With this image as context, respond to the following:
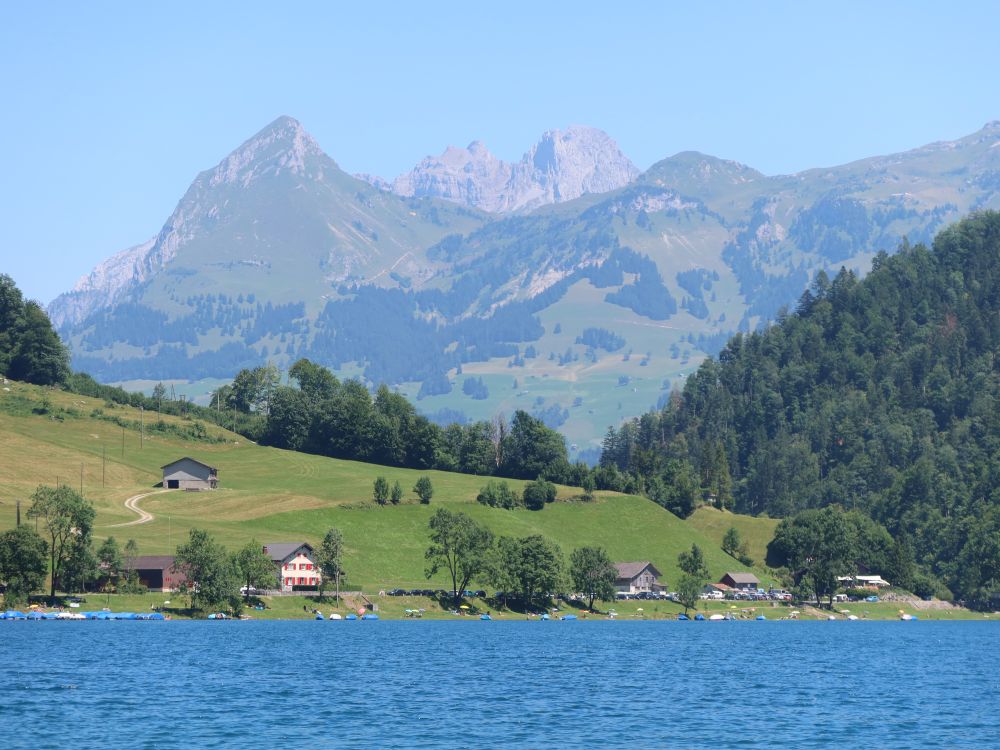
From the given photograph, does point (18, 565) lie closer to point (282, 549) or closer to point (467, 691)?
point (282, 549)

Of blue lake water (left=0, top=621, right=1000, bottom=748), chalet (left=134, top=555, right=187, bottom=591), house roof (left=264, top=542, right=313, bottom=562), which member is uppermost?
house roof (left=264, top=542, right=313, bottom=562)

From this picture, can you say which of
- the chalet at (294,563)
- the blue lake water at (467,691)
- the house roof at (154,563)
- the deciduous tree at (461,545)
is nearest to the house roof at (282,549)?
the chalet at (294,563)

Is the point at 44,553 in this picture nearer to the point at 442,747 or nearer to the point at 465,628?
the point at 465,628

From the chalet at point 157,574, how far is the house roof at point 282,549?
15.4 meters

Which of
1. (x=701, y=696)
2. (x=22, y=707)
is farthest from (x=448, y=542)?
(x=22, y=707)

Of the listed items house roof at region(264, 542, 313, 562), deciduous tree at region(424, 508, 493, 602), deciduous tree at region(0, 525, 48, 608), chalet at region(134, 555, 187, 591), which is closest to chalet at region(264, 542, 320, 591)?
house roof at region(264, 542, 313, 562)

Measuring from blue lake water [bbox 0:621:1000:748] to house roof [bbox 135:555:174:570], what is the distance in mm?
25729

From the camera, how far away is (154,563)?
173 meters

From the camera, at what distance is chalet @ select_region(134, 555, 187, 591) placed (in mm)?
172375

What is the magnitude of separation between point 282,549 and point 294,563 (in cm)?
241

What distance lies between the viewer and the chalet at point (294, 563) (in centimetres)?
18550

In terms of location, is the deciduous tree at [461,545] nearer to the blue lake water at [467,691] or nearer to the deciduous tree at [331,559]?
the deciduous tree at [331,559]

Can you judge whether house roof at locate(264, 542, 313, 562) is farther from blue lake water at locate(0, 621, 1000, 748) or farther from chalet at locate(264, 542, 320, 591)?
blue lake water at locate(0, 621, 1000, 748)

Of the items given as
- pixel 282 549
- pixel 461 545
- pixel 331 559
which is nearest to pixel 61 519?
pixel 331 559
